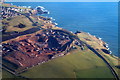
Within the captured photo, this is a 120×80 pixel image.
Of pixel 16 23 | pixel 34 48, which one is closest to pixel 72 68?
pixel 34 48

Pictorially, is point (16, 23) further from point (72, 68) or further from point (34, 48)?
point (72, 68)

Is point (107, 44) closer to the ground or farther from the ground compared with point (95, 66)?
farther from the ground

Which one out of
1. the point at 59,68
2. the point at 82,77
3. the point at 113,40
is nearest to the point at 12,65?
the point at 59,68

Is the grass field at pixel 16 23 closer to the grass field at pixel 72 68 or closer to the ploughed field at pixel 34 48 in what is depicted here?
the ploughed field at pixel 34 48

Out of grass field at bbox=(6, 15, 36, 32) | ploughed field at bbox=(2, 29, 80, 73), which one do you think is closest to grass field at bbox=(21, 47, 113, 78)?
ploughed field at bbox=(2, 29, 80, 73)

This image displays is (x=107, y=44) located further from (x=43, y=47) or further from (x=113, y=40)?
(x=43, y=47)

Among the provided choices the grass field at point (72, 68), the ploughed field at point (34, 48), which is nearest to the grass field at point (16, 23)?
the ploughed field at point (34, 48)

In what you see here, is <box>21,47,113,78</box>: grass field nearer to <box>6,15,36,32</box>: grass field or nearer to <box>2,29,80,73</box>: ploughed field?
<box>2,29,80,73</box>: ploughed field

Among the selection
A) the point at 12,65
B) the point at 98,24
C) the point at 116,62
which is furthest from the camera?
the point at 98,24
